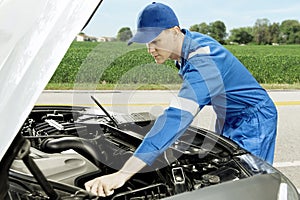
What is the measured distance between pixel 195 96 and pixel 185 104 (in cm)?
7

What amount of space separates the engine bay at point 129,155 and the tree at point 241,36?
28.0 metres

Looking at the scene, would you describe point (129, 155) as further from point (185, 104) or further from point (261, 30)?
point (261, 30)

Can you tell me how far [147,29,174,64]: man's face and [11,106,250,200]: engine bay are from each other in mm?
421

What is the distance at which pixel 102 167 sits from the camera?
1951 mm

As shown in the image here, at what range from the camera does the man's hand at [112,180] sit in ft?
5.12

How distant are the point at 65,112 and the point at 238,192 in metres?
1.51

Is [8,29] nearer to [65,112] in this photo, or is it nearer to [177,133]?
[177,133]

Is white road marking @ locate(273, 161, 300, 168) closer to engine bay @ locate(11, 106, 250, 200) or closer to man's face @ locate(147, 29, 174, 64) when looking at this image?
engine bay @ locate(11, 106, 250, 200)

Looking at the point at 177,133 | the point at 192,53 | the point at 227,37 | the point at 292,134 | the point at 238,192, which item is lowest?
the point at 292,134

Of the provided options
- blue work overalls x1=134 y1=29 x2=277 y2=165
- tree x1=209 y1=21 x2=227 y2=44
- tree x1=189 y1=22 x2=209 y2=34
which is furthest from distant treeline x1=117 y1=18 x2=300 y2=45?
blue work overalls x1=134 y1=29 x2=277 y2=165

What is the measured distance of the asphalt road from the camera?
7.62 ft

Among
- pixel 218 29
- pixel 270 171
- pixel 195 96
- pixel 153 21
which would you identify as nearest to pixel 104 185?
pixel 195 96

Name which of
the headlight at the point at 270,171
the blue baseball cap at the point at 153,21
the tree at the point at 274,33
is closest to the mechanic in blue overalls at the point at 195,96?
the blue baseball cap at the point at 153,21

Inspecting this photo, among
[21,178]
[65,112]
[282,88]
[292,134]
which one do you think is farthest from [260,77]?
[21,178]
